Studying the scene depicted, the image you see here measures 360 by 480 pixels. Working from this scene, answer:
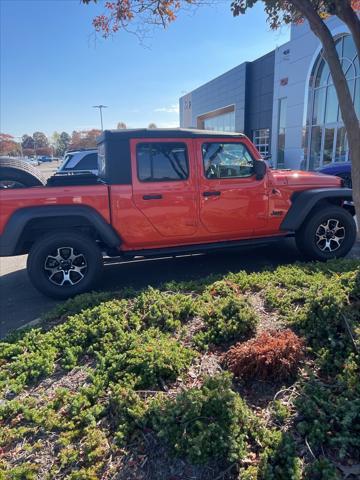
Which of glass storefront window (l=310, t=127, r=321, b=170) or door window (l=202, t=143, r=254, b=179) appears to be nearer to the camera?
door window (l=202, t=143, r=254, b=179)

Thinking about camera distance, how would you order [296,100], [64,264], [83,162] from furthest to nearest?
[296,100] → [83,162] → [64,264]

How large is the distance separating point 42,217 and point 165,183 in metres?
1.61

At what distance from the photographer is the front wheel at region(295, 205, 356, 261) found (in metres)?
5.41

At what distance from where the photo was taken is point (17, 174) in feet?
16.1

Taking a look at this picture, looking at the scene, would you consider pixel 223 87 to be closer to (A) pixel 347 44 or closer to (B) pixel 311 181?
(A) pixel 347 44

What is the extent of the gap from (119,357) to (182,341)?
22.5 inches

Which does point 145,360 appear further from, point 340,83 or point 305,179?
point 305,179

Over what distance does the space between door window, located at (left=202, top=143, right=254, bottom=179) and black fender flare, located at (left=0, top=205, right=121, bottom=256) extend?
158 cm

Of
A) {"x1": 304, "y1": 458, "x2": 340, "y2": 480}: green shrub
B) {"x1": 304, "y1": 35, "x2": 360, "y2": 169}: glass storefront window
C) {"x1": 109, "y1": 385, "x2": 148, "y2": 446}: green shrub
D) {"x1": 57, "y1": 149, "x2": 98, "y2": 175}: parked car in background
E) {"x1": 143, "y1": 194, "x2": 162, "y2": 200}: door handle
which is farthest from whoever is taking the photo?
{"x1": 304, "y1": 35, "x2": 360, "y2": 169}: glass storefront window

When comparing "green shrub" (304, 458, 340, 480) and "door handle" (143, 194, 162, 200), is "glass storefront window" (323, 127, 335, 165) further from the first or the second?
"green shrub" (304, 458, 340, 480)

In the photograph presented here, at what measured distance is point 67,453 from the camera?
6.70 feet

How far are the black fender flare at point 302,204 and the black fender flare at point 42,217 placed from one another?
2.61 m

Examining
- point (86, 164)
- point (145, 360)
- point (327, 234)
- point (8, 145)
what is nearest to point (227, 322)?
point (145, 360)

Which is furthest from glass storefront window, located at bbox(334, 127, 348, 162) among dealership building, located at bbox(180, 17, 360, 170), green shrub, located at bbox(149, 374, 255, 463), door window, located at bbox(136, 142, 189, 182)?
green shrub, located at bbox(149, 374, 255, 463)
